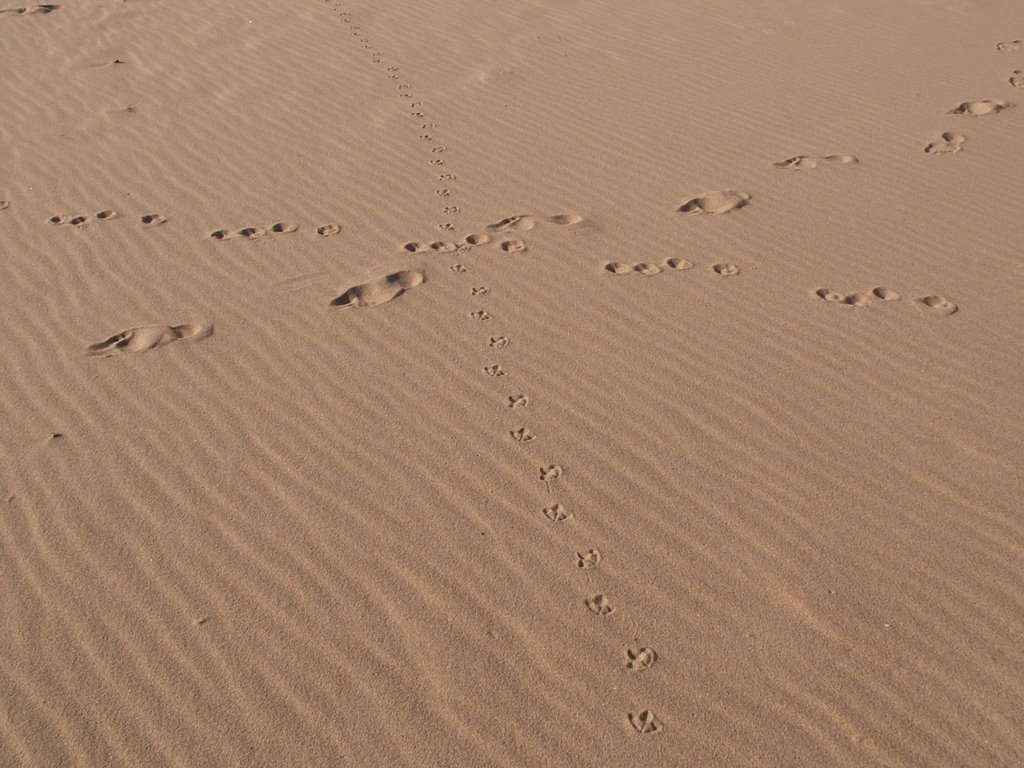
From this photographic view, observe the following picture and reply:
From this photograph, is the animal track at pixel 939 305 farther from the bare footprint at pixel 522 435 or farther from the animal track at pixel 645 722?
the animal track at pixel 645 722

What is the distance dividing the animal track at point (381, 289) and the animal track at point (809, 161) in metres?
2.41

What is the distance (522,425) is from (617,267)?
1275 mm

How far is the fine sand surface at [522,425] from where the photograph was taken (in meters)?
2.38

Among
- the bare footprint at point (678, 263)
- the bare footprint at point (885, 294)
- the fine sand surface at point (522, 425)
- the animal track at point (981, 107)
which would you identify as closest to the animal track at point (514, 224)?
the fine sand surface at point (522, 425)

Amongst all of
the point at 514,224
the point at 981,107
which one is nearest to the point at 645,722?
the point at 514,224

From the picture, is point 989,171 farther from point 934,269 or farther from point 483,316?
point 483,316

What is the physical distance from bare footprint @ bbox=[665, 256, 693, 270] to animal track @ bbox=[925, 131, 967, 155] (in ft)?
6.69

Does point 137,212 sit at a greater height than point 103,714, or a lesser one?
greater

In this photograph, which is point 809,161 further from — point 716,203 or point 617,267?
point 617,267

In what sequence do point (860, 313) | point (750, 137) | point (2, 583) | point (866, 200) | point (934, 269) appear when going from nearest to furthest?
point (2, 583) → point (860, 313) → point (934, 269) → point (866, 200) → point (750, 137)

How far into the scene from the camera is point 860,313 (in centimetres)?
381

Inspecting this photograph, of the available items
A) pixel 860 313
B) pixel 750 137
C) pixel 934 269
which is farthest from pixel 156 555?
pixel 750 137

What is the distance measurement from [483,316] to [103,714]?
2246 mm

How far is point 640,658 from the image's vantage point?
247 cm
